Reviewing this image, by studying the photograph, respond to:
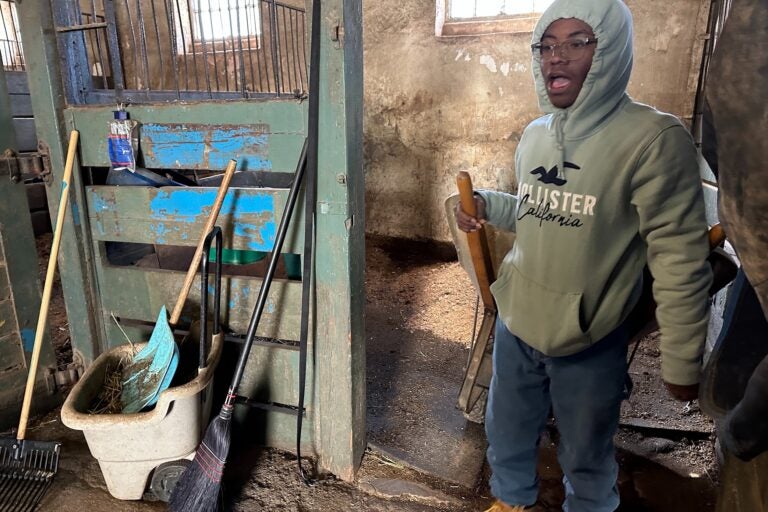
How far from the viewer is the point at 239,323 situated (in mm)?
1817

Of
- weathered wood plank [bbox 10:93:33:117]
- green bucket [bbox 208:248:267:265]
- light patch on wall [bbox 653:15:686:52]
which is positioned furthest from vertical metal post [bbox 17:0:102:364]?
light patch on wall [bbox 653:15:686:52]

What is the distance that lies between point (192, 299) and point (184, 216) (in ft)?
1.11

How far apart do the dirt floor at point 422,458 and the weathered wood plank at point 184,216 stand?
866 millimetres

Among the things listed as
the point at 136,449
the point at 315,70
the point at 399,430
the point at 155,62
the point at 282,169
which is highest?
the point at 155,62

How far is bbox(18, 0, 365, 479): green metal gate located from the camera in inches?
60.1

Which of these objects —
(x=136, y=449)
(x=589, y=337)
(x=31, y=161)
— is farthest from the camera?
(x=31, y=161)

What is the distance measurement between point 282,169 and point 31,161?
3.44 feet

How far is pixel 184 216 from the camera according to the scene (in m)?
1.73

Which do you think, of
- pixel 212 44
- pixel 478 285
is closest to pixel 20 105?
pixel 212 44

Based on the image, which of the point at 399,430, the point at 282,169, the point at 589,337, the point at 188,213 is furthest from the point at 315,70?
the point at 399,430

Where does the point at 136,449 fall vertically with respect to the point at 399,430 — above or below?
above

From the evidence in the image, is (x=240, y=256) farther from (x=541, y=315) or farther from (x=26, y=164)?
(x=541, y=315)

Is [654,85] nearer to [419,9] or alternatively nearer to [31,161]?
[419,9]

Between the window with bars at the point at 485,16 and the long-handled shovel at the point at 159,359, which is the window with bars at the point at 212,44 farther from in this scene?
the long-handled shovel at the point at 159,359
